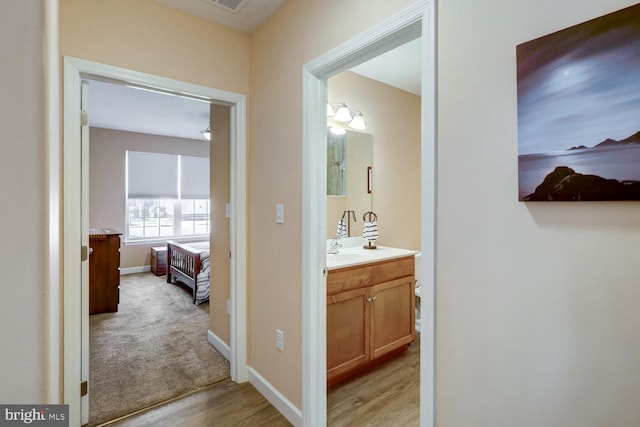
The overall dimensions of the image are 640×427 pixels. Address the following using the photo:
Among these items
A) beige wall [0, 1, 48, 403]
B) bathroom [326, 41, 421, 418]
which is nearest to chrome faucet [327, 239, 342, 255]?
bathroom [326, 41, 421, 418]

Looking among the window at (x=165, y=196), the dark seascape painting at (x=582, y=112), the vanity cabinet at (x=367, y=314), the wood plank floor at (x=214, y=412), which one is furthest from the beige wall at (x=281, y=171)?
the window at (x=165, y=196)

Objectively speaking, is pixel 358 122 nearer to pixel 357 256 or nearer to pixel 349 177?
pixel 349 177

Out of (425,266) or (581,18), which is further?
(425,266)

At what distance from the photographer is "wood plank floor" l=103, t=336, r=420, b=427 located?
1896 mm

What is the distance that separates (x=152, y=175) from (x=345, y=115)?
4819mm

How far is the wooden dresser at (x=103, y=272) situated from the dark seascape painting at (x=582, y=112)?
424 centimetres

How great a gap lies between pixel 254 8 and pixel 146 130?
4683 millimetres

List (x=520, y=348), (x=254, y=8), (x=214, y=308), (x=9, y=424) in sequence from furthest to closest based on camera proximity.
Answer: (x=214, y=308) < (x=254, y=8) < (x=520, y=348) < (x=9, y=424)

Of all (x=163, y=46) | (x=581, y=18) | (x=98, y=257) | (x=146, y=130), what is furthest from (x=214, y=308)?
(x=146, y=130)

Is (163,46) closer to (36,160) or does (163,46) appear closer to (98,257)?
(36,160)

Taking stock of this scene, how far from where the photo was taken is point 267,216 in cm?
216

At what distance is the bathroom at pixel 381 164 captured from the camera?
2.98 m

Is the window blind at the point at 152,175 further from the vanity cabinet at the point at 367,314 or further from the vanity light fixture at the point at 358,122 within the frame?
the vanity cabinet at the point at 367,314

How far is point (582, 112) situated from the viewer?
810 mm
